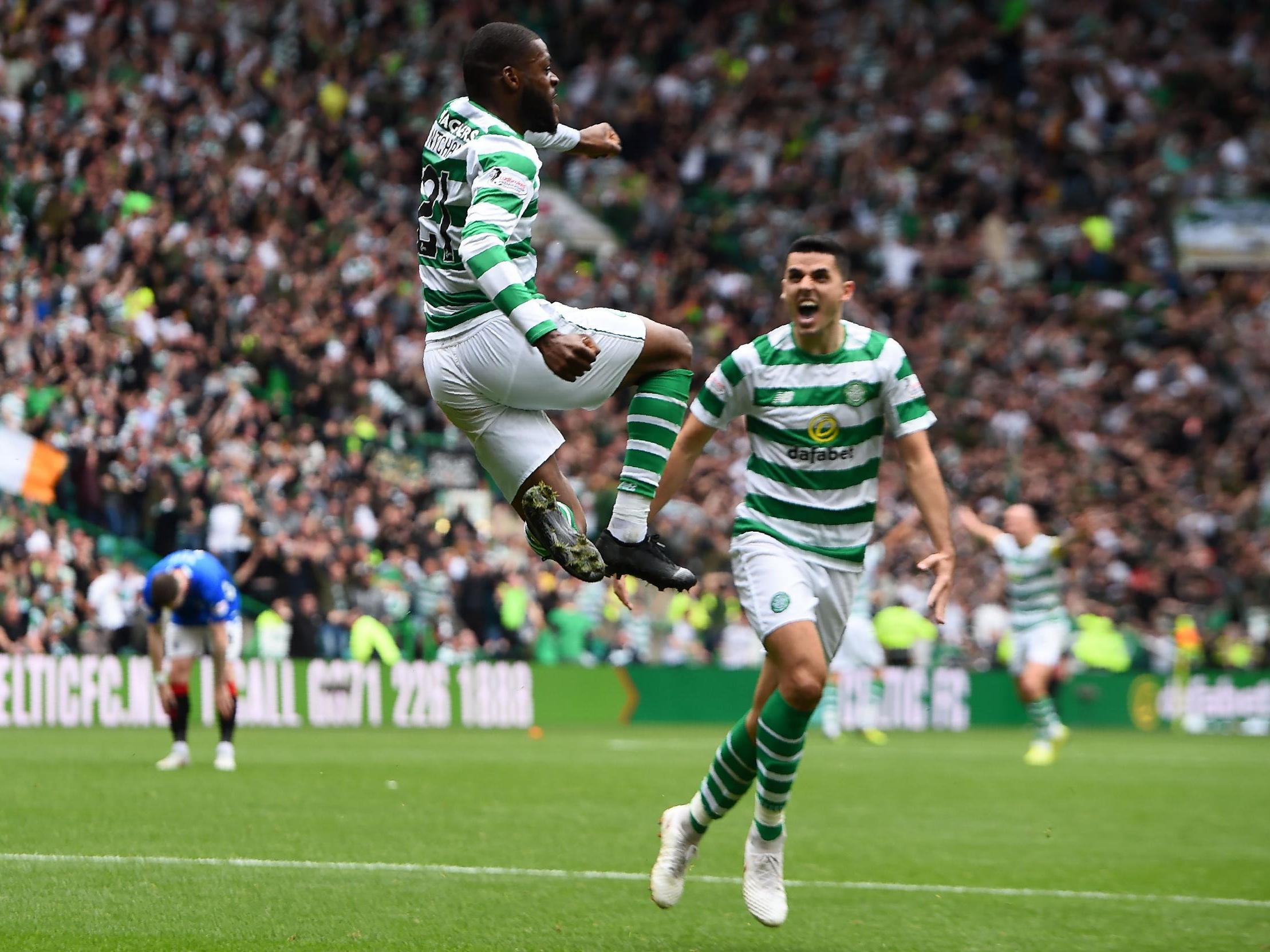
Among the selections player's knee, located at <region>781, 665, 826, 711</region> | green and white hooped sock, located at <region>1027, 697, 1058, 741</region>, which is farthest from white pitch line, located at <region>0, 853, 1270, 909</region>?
green and white hooped sock, located at <region>1027, 697, 1058, 741</region>

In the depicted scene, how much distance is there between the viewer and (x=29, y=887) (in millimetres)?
8227

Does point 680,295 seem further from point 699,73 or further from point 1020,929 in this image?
point 1020,929

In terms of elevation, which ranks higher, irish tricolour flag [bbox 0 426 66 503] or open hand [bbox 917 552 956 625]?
open hand [bbox 917 552 956 625]

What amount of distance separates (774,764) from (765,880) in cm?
49

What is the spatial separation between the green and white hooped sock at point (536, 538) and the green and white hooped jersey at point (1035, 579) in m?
13.1

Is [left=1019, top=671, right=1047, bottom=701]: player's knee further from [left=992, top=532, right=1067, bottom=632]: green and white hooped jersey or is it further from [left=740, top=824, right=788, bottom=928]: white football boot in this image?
[left=740, top=824, right=788, bottom=928]: white football boot

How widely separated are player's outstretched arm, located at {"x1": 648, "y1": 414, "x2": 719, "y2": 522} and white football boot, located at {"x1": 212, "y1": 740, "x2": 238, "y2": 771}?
8458 millimetres

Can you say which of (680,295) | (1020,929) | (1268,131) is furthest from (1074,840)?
(1268,131)

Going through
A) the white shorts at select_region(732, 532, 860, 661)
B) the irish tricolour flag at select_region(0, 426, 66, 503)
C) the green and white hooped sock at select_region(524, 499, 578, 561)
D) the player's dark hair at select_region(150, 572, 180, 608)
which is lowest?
the player's dark hair at select_region(150, 572, 180, 608)

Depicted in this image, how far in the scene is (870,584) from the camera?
25.3m

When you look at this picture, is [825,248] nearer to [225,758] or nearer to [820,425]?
[820,425]

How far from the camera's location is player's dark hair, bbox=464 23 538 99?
6570mm

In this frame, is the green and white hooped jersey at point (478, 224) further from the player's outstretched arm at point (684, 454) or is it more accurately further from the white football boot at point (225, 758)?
the white football boot at point (225, 758)

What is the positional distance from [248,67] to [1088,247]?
15343 mm
